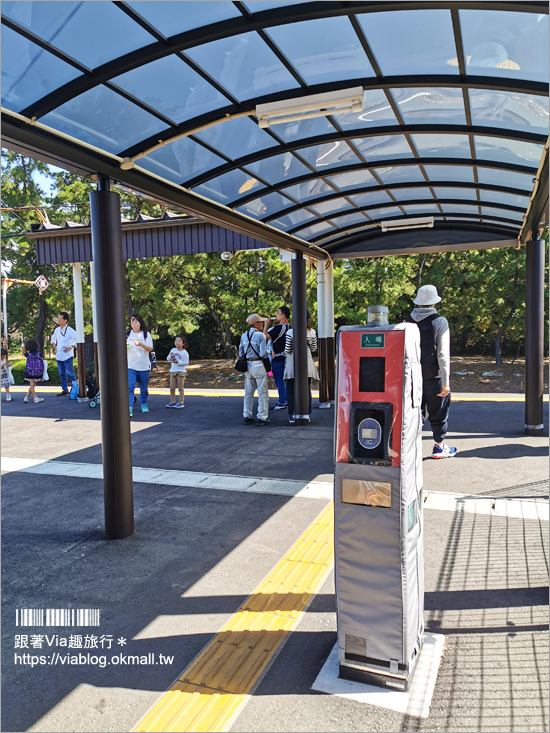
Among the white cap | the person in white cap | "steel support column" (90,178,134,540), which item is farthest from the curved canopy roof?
the person in white cap

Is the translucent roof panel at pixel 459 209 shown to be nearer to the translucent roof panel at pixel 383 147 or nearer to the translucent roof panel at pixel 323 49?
the translucent roof panel at pixel 383 147

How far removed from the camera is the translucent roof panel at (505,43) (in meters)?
3.25

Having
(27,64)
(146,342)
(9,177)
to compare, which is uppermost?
(9,177)

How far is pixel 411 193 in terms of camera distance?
283 inches

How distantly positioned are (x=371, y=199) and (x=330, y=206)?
539mm

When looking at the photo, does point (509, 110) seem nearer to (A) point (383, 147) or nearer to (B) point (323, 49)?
(A) point (383, 147)

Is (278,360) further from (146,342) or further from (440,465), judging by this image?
(440,465)

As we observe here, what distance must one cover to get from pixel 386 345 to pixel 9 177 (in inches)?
993

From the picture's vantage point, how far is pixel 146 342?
33.6 feet

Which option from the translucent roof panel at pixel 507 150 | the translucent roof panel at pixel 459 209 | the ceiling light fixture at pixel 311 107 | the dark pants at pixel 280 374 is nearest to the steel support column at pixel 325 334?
the dark pants at pixel 280 374

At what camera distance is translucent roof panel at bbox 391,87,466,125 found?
4266 mm

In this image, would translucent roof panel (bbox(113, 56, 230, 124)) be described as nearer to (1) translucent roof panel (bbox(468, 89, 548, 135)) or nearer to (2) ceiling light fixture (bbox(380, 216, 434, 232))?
(1) translucent roof panel (bbox(468, 89, 548, 135))

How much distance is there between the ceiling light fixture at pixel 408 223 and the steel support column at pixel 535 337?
155 centimetres

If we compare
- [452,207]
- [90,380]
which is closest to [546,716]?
[452,207]
